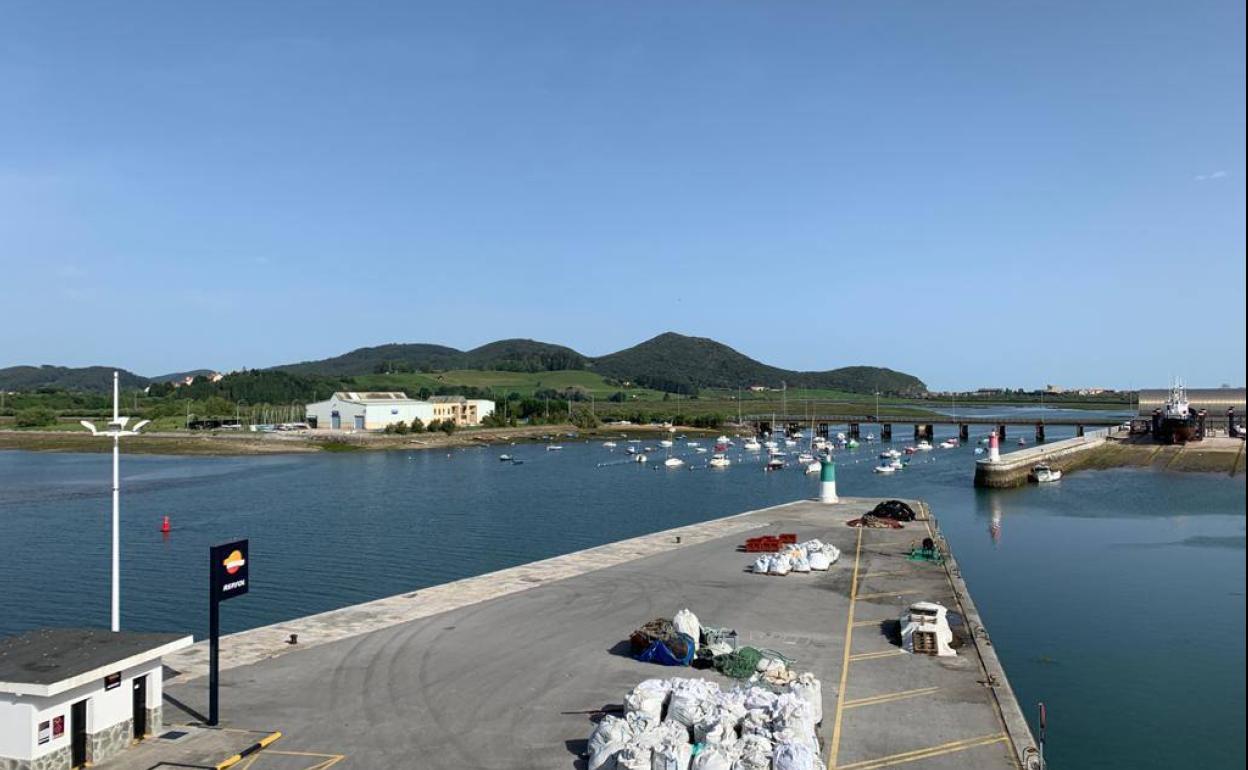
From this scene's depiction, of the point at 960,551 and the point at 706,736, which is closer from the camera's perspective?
the point at 706,736

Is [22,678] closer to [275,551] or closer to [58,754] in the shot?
[58,754]

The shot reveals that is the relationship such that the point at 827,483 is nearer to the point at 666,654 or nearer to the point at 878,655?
the point at 878,655

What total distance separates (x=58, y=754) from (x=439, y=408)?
566ft

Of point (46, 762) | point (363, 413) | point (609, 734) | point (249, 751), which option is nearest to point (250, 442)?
point (363, 413)

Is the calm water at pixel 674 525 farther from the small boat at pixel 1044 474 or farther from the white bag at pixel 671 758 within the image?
the white bag at pixel 671 758

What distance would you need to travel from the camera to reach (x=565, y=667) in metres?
24.6

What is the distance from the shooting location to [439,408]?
616 feet

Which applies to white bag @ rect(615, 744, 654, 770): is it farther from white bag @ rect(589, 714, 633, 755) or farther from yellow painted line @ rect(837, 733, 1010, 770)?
yellow painted line @ rect(837, 733, 1010, 770)

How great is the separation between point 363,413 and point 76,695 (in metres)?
163

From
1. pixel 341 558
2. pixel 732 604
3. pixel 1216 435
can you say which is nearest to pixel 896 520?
pixel 732 604

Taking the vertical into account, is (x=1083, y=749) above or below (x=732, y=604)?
below

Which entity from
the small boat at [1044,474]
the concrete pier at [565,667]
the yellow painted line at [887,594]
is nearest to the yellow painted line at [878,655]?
the concrete pier at [565,667]

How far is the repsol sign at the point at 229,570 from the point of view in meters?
21.2

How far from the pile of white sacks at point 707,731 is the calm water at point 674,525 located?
24.0ft
